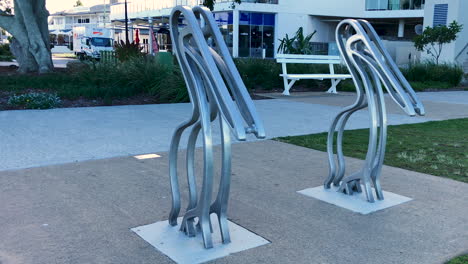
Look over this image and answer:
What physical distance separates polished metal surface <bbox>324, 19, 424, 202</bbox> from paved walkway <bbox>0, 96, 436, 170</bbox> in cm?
277

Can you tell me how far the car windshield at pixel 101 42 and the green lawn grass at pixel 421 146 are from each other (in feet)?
111

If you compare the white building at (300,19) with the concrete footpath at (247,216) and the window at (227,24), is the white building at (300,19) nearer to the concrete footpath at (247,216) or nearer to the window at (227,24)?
the window at (227,24)

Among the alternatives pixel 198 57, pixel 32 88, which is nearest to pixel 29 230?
pixel 198 57

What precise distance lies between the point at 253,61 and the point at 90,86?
531cm

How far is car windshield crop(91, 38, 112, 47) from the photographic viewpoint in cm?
3906

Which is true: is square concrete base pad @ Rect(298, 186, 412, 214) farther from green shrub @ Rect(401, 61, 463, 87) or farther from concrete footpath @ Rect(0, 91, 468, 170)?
green shrub @ Rect(401, 61, 463, 87)

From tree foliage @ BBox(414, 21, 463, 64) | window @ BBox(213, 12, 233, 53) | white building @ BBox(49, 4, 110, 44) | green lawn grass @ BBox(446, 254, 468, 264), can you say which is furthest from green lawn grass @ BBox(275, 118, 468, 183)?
white building @ BBox(49, 4, 110, 44)

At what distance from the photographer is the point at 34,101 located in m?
10.3

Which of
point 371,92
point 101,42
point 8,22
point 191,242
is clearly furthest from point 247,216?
point 101,42

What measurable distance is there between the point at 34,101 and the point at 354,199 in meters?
A: 7.85

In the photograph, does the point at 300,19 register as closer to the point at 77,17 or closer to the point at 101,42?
the point at 101,42

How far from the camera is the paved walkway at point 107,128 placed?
629 centimetres

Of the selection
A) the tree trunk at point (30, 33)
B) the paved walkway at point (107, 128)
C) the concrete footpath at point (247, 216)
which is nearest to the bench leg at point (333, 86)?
the paved walkway at point (107, 128)

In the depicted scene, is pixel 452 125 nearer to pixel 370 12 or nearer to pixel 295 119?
pixel 295 119
